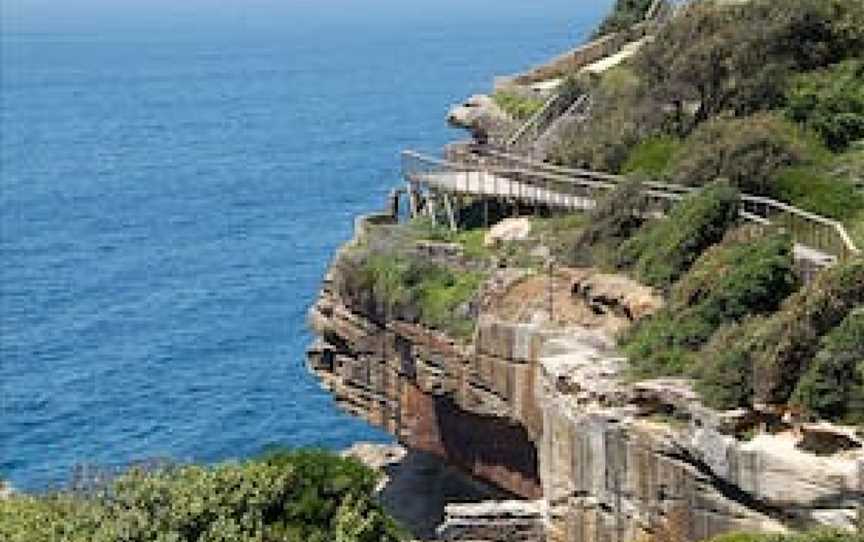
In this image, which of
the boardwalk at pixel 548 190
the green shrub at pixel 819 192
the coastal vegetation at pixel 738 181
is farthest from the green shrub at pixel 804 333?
the green shrub at pixel 819 192

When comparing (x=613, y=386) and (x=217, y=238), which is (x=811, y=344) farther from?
(x=217, y=238)

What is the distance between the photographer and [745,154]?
121ft

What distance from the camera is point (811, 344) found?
2714cm

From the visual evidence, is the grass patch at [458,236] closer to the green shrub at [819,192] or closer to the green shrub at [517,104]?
the green shrub at [819,192]

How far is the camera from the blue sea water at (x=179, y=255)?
58500mm

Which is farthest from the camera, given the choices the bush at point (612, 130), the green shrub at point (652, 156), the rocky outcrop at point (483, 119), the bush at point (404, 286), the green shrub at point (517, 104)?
the rocky outcrop at point (483, 119)

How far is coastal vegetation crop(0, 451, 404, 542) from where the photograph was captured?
2439cm

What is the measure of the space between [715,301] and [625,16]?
39.6 meters

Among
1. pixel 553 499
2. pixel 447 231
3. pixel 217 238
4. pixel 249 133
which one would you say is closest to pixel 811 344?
pixel 553 499

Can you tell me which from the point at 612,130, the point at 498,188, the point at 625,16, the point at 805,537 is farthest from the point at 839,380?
the point at 625,16

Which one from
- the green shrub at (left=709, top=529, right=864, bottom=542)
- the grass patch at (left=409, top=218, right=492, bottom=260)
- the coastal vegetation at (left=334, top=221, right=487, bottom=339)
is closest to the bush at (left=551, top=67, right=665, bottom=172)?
the grass patch at (left=409, top=218, right=492, bottom=260)

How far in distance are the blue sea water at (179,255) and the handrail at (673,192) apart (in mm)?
12454

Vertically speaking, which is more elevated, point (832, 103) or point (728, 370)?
point (832, 103)

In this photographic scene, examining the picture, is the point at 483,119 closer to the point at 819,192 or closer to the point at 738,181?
the point at 738,181
